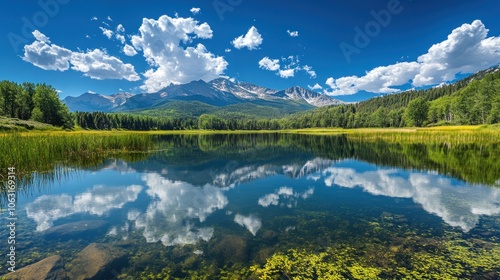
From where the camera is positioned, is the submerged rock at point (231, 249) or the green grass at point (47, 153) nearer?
the submerged rock at point (231, 249)

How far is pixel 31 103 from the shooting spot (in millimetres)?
88750

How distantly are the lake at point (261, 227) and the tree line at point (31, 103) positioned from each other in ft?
287

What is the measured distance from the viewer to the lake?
27.2 ft

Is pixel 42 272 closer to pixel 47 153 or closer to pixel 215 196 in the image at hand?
pixel 215 196

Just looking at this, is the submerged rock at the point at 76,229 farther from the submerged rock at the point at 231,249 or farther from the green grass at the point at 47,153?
the green grass at the point at 47,153

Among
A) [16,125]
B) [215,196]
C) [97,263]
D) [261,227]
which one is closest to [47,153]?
[215,196]

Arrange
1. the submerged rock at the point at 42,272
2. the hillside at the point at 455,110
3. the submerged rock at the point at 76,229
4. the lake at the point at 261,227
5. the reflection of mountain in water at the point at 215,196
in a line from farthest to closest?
the hillside at the point at 455,110
the reflection of mountain in water at the point at 215,196
the submerged rock at the point at 76,229
the lake at the point at 261,227
the submerged rock at the point at 42,272

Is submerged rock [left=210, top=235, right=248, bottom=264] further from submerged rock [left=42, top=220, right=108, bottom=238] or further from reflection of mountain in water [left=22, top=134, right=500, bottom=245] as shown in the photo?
submerged rock [left=42, top=220, right=108, bottom=238]

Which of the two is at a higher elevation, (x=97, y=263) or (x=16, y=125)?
(x=16, y=125)

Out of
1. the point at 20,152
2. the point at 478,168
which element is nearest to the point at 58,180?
the point at 20,152

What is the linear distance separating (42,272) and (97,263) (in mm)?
1502

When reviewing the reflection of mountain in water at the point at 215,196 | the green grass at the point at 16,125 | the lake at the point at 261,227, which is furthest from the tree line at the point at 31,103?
the lake at the point at 261,227

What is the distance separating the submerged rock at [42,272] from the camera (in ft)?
24.7

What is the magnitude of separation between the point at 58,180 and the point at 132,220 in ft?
40.1
